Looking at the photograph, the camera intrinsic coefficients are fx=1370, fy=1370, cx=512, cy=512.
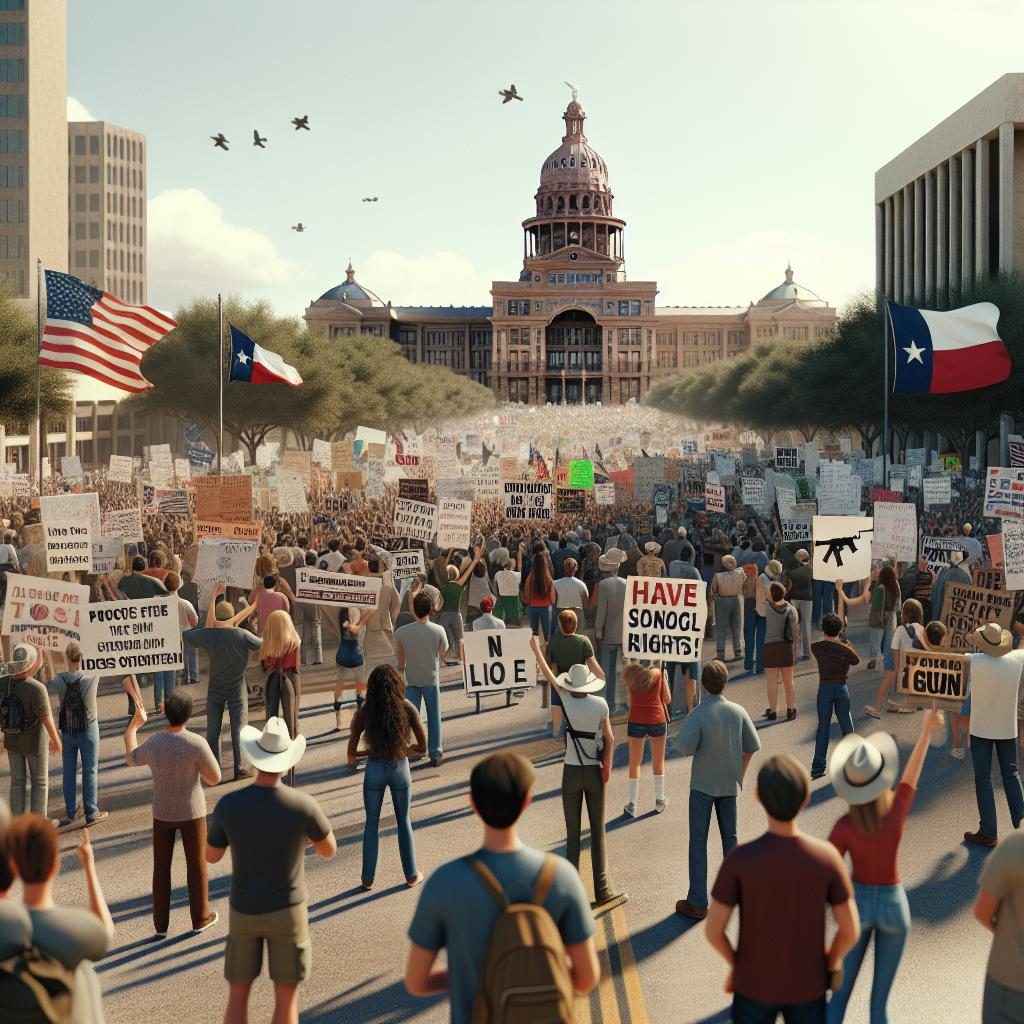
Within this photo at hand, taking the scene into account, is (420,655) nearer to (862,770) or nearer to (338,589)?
(338,589)

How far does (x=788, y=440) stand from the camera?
8769 centimetres

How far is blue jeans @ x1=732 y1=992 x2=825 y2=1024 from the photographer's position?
4.60 meters

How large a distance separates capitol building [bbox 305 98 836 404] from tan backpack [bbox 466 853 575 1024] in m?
139

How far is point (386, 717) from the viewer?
24.7ft

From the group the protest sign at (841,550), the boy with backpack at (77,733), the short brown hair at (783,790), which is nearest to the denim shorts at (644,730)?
the boy with backpack at (77,733)

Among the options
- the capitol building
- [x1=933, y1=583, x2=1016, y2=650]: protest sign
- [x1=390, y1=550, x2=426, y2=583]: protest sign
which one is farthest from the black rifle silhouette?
the capitol building

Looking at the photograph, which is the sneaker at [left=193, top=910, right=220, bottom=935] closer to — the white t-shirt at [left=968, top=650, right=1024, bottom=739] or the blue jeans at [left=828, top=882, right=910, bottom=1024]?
the blue jeans at [left=828, top=882, right=910, bottom=1024]

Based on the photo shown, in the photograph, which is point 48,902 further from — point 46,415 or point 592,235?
point 592,235

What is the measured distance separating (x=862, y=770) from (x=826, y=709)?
200 inches

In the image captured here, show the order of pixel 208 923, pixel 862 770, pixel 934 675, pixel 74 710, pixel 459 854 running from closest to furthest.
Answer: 1. pixel 862 770
2. pixel 208 923
3. pixel 459 854
4. pixel 74 710
5. pixel 934 675

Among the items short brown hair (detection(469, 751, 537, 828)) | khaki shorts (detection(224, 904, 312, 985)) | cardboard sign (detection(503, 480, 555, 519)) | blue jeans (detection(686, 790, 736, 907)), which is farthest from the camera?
cardboard sign (detection(503, 480, 555, 519))

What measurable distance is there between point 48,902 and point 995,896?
10.2ft

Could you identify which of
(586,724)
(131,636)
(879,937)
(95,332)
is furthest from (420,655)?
(95,332)

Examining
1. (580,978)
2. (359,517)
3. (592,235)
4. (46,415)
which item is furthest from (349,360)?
(592,235)
